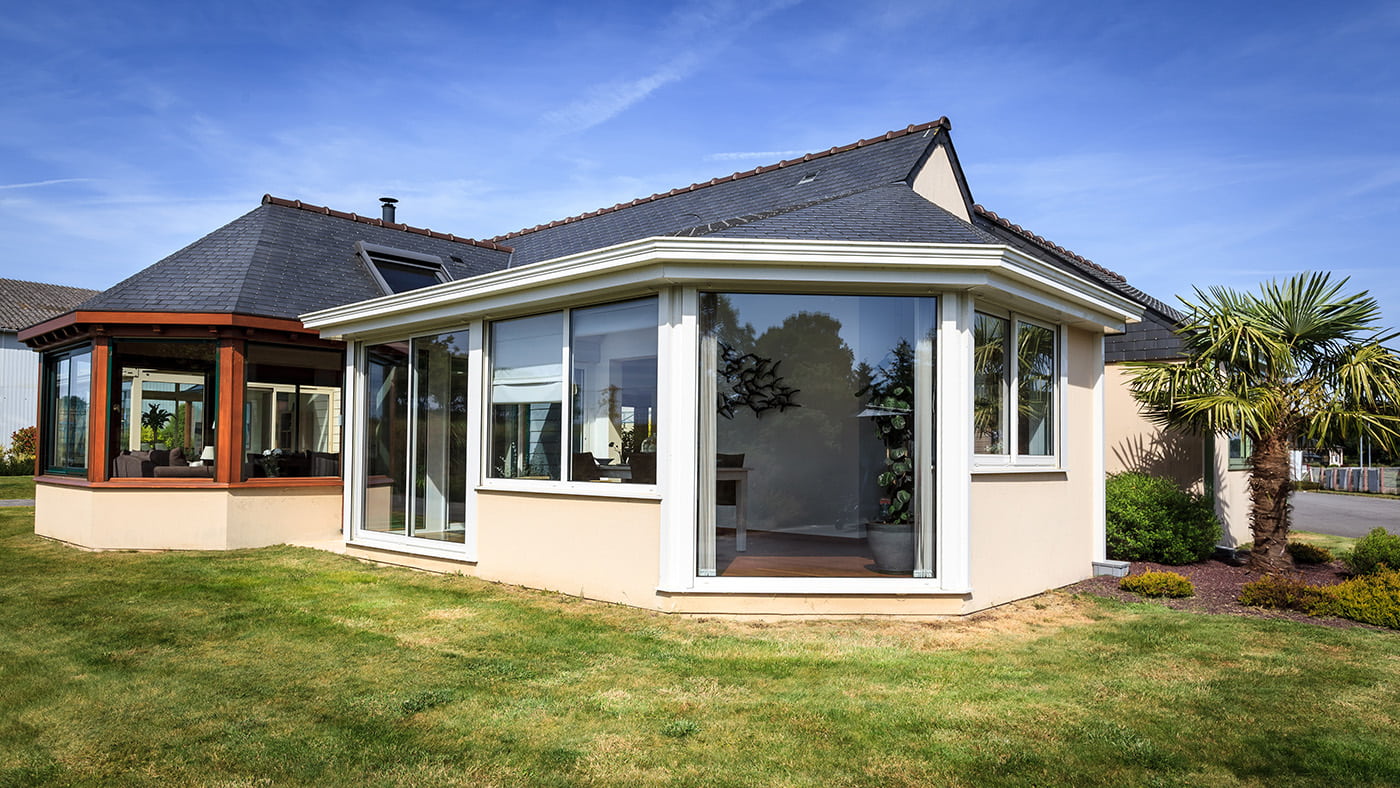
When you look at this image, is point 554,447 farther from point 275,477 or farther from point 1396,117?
point 1396,117

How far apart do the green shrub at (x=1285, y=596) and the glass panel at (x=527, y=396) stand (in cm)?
636

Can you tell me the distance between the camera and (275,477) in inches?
446

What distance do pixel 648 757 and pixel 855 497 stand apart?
9028mm

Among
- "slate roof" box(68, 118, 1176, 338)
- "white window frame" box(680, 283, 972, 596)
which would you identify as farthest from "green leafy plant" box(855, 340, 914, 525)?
"slate roof" box(68, 118, 1176, 338)

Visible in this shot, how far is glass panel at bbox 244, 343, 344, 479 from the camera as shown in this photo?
36.6 ft

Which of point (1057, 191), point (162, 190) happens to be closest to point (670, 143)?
point (1057, 191)

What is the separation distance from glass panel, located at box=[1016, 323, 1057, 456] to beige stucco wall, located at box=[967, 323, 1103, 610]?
0.85 feet

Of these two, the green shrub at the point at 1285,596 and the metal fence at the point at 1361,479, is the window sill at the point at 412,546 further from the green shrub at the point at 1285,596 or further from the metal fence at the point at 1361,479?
the metal fence at the point at 1361,479

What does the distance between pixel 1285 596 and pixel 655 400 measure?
19.0ft

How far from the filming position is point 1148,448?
1158 cm

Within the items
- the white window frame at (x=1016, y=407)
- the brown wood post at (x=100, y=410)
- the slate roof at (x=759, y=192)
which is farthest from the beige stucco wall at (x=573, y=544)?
the brown wood post at (x=100, y=410)

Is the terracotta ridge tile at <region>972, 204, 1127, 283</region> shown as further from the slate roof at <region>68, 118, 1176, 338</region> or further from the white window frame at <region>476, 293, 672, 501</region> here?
the white window frame at <region>476, 293, 672, 501</region>

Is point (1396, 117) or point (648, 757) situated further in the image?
point (1396, 117)

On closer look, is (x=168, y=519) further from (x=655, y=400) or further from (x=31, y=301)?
(x=31, y=301)
